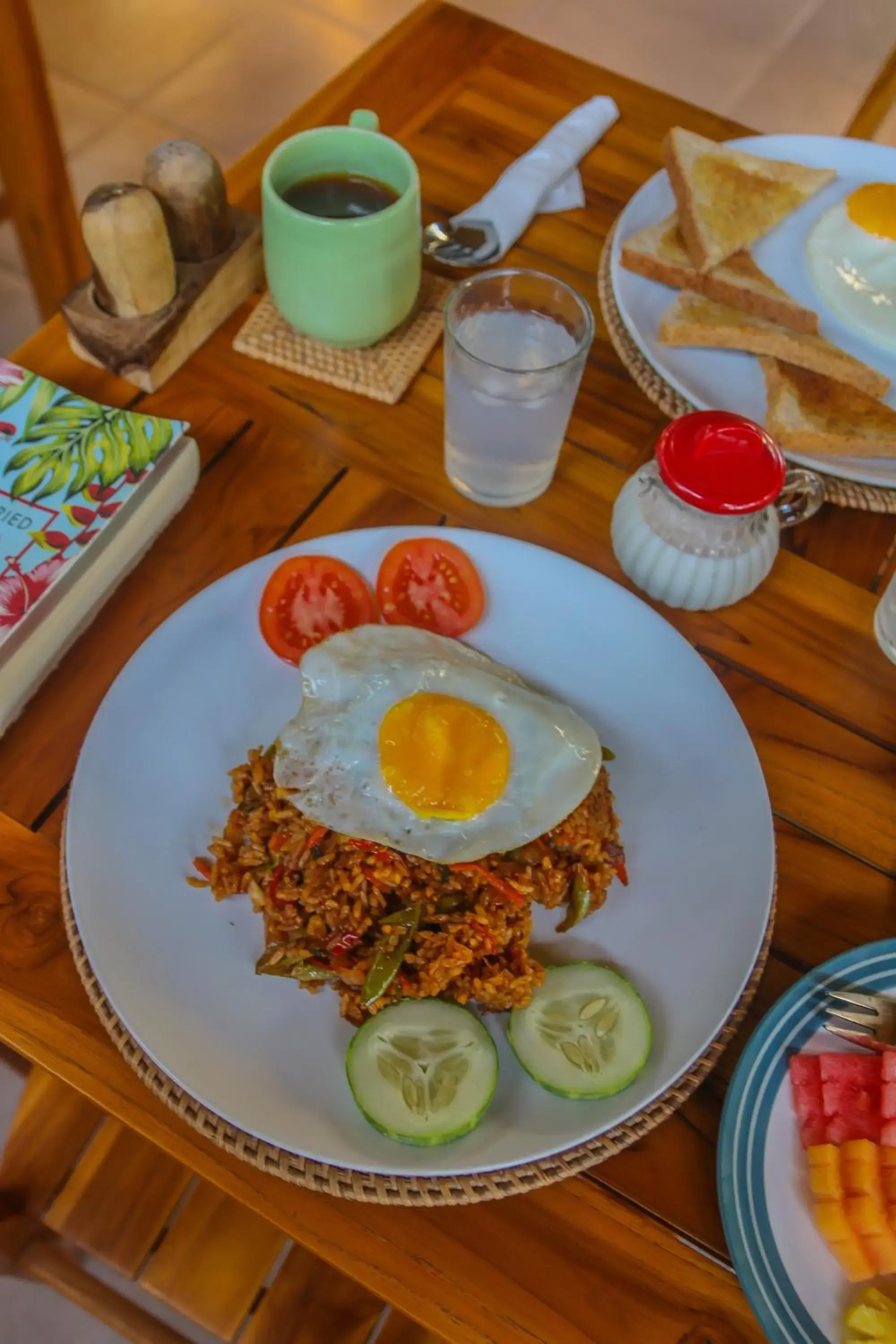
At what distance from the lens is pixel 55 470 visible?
151 cm

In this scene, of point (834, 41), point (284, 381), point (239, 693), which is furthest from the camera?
point (834, 41)

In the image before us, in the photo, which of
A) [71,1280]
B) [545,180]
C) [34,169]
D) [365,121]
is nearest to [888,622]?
[545,180]

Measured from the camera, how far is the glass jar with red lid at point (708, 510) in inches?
53.8

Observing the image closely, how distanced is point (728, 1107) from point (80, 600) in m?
1.03

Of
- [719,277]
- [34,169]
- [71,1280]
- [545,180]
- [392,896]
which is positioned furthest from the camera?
[34,169]

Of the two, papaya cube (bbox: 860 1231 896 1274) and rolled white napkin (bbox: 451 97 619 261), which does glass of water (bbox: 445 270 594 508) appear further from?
papaya cube (bbox: 860 1231 896 1274)

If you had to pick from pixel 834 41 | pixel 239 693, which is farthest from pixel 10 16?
pixel 834 41

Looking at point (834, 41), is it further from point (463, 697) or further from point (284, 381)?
point (463, 697)

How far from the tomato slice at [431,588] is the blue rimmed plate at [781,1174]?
25.3 inches

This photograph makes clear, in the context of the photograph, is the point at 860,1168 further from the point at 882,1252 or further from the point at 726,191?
the point at 726,191

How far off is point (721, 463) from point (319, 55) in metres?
3.94

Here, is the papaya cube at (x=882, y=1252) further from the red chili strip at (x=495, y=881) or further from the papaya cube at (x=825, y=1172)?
the red chili strip at (x=495, y=881)

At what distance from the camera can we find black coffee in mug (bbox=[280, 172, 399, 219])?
169 centimetres

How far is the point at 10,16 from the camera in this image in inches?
88.2
